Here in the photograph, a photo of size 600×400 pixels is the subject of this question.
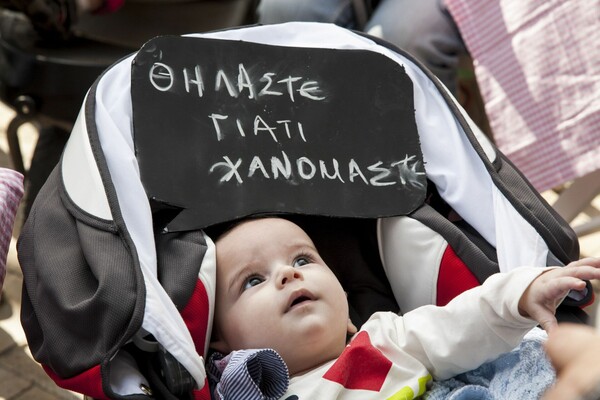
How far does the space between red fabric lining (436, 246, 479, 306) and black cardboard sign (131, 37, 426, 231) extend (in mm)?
105

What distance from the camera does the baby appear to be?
1.31 metres

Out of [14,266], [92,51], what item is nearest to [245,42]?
[92,51]

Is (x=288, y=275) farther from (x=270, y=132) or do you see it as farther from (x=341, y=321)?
(x=270, y=132)

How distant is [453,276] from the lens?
1.52 metres

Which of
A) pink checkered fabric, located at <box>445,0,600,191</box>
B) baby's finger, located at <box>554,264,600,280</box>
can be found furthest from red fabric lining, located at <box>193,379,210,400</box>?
pink checkered fabric, located at <box>445,0,600,191</box>

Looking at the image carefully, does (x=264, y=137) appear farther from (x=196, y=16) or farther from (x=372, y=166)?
(x=196, y=16)

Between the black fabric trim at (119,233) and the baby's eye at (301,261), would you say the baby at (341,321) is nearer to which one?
the baby's eye at (301,261)

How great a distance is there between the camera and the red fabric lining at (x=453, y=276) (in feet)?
4.97

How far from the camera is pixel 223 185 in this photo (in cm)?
151

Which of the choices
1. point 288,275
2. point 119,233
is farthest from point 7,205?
point 288,275

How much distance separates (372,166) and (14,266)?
1.19m

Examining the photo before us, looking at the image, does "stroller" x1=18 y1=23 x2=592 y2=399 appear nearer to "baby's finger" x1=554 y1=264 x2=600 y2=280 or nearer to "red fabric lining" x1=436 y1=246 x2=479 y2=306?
"red fabric lining" x1=436 y1=246 x2=479 y2=306

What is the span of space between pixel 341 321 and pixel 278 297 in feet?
0.36

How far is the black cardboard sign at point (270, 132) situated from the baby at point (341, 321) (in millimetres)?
71
